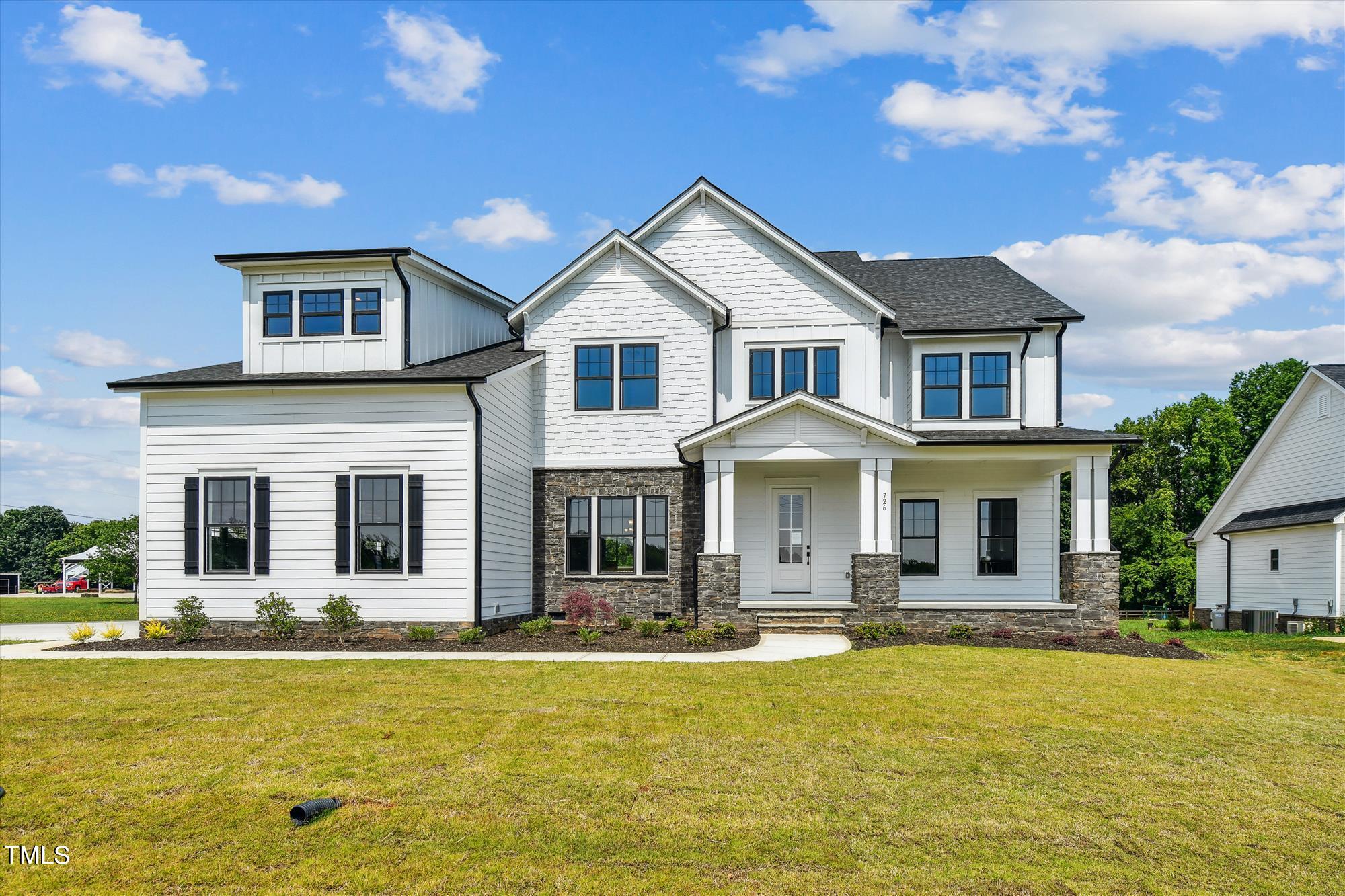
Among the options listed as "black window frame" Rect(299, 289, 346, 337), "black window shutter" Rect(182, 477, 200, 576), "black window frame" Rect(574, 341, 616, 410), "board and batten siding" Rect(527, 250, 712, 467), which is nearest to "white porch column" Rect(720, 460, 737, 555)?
"board and batten siding" Rect(527, 250, 712, 467)

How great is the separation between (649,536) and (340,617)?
646 centimetres

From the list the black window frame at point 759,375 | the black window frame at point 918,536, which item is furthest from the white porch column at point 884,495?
the black window frame at point 759,375

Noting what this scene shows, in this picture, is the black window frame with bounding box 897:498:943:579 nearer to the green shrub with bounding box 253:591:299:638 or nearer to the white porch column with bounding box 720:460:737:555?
the white porch column with bounding box 720:460:737:555

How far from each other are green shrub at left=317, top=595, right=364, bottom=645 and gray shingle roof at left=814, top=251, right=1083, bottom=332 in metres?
12.2

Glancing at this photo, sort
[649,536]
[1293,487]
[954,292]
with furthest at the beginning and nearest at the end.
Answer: [1293,487] → [954,292] → [649,536]

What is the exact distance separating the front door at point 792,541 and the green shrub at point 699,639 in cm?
454

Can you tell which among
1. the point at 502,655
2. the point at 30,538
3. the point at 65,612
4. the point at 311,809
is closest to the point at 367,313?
the point at 502,655

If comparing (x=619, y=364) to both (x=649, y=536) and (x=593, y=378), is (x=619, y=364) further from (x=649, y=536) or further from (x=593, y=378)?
(x=649, y=536)

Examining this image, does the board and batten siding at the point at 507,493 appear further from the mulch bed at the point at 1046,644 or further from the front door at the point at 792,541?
the mulch bed at the point at 1046,644

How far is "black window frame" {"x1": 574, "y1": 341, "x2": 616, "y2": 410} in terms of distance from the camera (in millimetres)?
21469

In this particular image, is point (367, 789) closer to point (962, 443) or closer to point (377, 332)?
point (377, 332)

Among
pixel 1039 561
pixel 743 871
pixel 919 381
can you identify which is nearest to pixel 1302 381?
pixel 1039 561

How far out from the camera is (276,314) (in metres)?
19.8

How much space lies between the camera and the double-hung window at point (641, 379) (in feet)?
70.3
